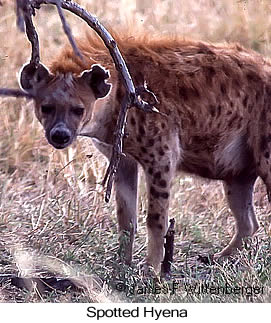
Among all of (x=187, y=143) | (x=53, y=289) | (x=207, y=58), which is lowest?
(x=53, y=289)

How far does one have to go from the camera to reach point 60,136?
410 cm

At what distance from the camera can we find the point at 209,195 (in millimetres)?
5266

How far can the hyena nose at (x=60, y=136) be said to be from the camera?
4.10 m

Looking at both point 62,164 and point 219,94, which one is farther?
point 62,164

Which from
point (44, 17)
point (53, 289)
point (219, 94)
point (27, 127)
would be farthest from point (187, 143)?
point (44, 17)

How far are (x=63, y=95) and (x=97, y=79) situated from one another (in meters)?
0.16

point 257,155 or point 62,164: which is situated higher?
point 257,155

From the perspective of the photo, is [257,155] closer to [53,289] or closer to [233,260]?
[233,260]

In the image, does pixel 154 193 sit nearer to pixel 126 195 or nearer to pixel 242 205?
pixel 126 195

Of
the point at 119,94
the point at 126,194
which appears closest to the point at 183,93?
the point at 119,94

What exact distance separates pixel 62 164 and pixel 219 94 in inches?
50.8

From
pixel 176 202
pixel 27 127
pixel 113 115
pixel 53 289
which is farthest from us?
pixel 27 127
